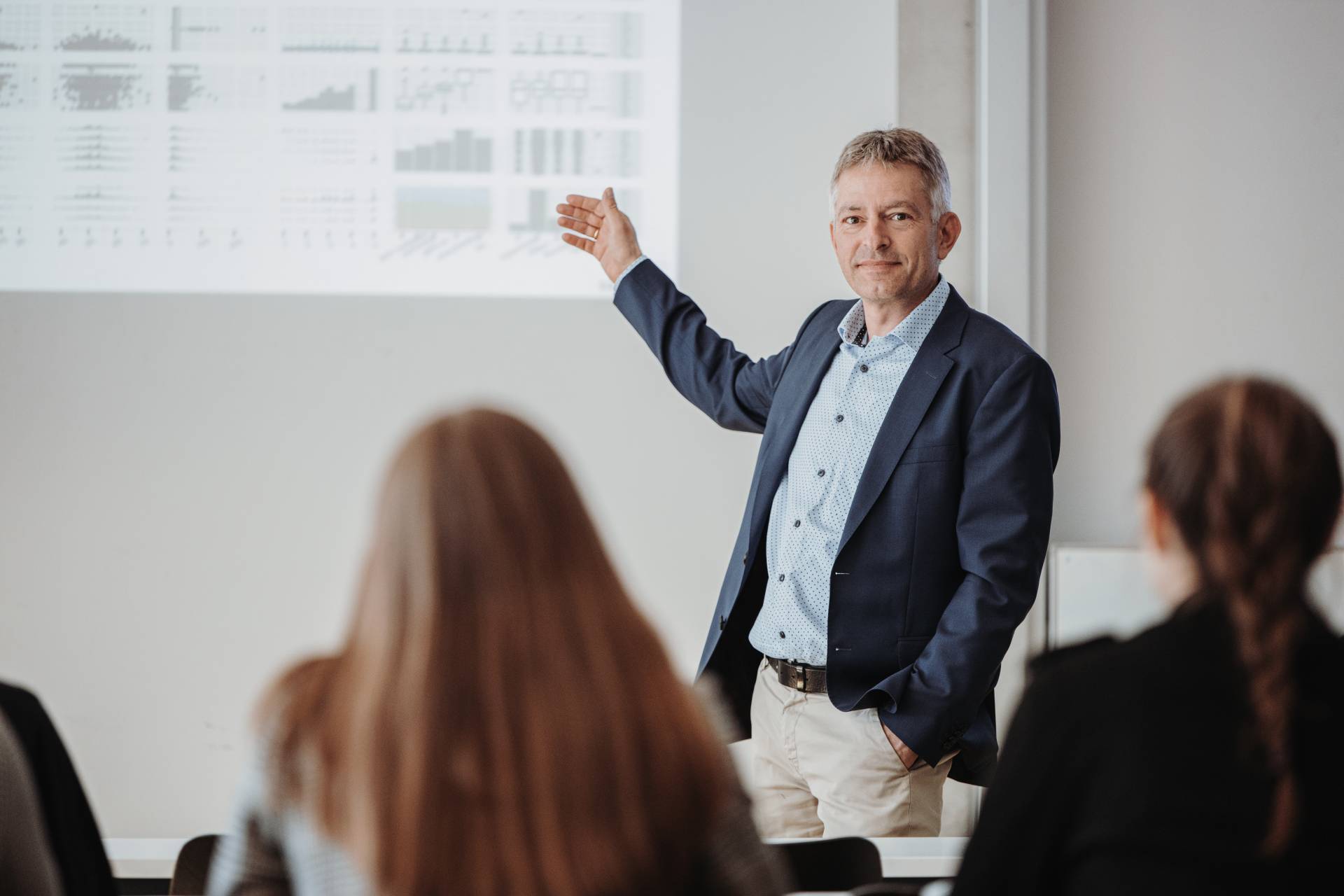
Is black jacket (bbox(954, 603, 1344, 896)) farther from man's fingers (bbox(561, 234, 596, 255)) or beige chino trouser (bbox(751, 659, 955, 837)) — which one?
man's fingers (bbox(561, 234, 596, 255))

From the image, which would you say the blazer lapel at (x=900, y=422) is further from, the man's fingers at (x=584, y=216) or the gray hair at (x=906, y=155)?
the man's fingers at (x=584, y=216)

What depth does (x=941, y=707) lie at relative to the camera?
192 centimetres

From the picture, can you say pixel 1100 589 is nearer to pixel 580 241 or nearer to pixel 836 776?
pixel 836 776

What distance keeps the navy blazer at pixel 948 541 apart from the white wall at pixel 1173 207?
144 centimetres

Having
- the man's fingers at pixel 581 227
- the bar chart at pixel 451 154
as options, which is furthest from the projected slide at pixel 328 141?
the man's fingers at pixel 581 227

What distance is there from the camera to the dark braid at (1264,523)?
93 centimetres

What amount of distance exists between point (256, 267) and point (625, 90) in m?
1.21

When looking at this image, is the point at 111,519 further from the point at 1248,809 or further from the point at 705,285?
the point at 1248,809

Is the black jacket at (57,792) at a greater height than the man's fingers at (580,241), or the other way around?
the man's fingers at (580,241)

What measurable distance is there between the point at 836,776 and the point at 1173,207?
2.23 metres

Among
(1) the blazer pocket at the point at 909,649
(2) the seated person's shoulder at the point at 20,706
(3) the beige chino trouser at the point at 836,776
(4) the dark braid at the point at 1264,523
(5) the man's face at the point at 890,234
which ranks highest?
(5) the man's face at the point at 890,234

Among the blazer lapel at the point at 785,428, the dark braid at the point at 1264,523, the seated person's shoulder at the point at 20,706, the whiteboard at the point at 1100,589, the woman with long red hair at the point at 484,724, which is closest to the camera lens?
the woman with long red hair at the point at 484,724

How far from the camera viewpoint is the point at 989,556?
6.31 ft

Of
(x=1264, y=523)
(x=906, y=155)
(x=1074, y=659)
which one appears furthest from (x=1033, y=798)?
(x=906, y=155)
